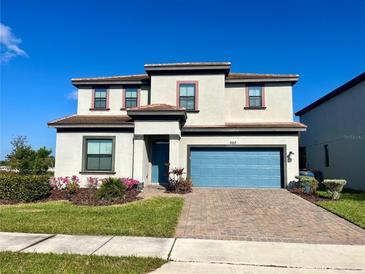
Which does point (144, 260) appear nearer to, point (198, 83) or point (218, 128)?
point (218, 128)

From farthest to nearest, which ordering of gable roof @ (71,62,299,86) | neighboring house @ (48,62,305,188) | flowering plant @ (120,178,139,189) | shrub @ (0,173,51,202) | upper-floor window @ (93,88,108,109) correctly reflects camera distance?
upper-floor window @ (93,88,108,109) < gable roof @ (71,62,299,86) < neighboring house @ (48,62,305,188) < flowering plant @ (120,178,139,189) < shrub @ (0,173,51,202)

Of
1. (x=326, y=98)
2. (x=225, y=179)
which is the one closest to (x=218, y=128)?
(x=225, y=179)

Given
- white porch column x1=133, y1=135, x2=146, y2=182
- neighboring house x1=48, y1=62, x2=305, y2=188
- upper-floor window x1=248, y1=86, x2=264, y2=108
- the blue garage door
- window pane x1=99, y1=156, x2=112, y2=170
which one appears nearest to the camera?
white porch column x1=133, y1=135, x2=146, y2=182

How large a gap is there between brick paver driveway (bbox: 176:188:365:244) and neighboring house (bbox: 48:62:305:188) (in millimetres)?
3218

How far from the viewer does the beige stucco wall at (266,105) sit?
58.0 ft

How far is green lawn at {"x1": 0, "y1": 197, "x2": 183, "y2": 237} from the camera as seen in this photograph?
7.75 meters

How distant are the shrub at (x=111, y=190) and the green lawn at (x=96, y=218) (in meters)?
1.17

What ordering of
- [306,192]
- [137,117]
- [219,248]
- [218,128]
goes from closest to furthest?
[219,248]
[306,192]
[137,117]
[218,128]

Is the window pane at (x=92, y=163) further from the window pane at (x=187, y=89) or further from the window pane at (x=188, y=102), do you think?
the window pane at (x=187, y=89)

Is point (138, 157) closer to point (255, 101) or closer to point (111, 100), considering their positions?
point (111, 100)

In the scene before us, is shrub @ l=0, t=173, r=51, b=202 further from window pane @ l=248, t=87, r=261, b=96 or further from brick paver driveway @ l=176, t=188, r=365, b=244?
window pane @ l=248, t=87, r=261, b=96

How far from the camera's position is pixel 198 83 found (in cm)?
1756

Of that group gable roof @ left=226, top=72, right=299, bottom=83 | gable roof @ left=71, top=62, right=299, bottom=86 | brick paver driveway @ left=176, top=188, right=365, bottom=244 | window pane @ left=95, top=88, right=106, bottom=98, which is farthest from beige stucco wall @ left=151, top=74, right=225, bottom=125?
brick paver driveway @ left=176, top=188, right=365, bottom=244

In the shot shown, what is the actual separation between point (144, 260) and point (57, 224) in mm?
3989
